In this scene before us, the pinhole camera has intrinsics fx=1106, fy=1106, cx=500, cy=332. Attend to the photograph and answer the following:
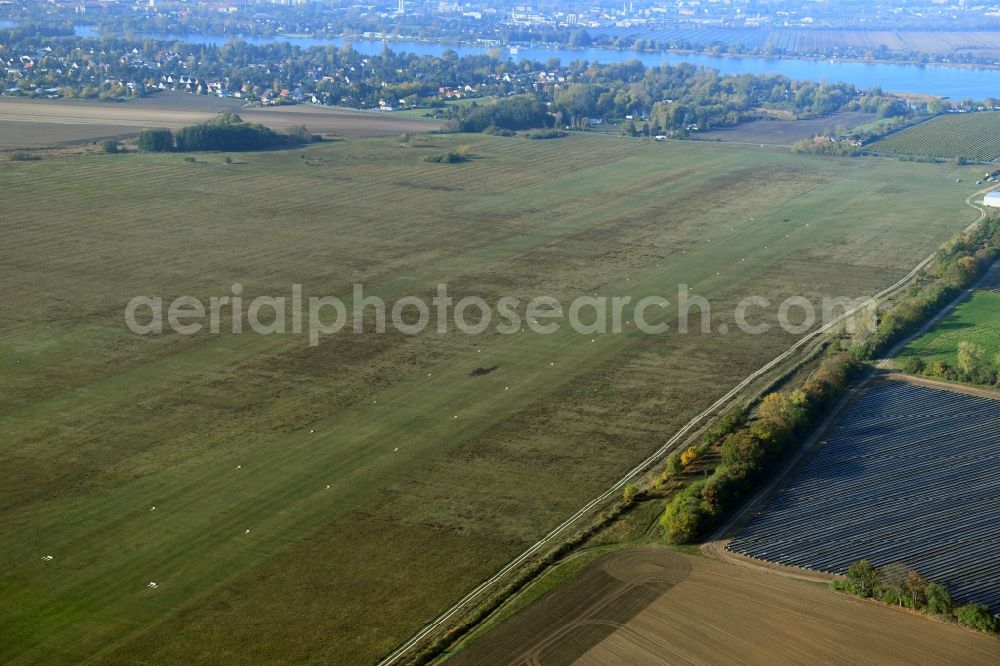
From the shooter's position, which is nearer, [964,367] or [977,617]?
[977,617]

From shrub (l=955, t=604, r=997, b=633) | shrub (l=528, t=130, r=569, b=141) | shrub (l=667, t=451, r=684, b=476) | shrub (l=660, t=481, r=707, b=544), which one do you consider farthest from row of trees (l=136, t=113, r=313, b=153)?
shrub (l=955, t=604, r=997, b=633)

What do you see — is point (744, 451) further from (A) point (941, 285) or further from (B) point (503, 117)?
(B) point (503, 117)

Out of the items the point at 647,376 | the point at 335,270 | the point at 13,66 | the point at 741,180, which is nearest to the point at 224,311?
the point at 335,270

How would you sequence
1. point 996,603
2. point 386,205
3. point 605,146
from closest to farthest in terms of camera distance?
point 996,603
point 386,205
point 605,146

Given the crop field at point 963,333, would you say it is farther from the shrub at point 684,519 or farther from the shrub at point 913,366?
the shrub at point 684,519

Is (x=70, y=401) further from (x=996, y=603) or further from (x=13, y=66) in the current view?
(x=13, y=66)

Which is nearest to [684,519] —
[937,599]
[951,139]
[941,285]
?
[937,599]
